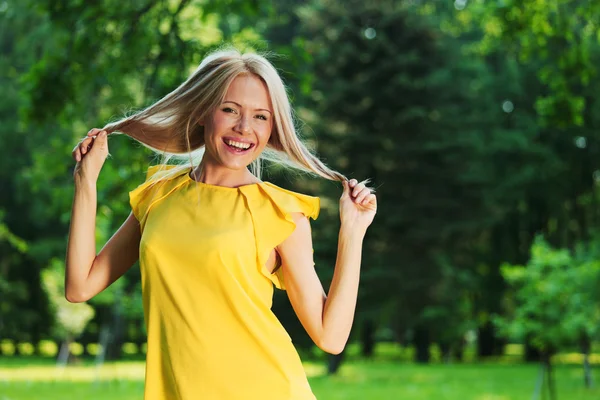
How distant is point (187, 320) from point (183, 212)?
0.93 feet

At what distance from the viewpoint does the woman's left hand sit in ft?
8.58

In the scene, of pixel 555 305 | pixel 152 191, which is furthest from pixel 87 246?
pixel 555 305

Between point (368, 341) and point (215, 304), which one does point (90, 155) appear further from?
point (368, 341)

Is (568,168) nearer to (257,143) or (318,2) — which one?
(318,2)

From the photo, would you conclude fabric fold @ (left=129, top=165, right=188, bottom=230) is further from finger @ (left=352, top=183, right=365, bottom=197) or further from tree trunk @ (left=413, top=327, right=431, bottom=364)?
tree trunk @ (left=413, top=327, right=431, bottom=364)

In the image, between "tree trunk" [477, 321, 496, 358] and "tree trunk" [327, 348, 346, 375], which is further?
"tree trunk" [477, 321, 496, 358]

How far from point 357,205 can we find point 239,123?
1.28ft

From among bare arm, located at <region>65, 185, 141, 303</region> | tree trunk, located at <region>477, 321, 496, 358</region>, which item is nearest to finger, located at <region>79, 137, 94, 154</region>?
bare arm, located at <region>65, 185, 141, 303</region>

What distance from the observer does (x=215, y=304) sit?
240 centimetres

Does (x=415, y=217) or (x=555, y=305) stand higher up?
(x=415, y=217)

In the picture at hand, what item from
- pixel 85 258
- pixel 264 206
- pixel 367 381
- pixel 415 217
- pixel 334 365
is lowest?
pixel 367 381

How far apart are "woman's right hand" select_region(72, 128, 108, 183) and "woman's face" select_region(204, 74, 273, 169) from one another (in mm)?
303

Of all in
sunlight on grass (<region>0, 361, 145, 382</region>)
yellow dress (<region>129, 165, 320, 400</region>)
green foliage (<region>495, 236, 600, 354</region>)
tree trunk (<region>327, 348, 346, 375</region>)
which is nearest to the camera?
yellow dress (<region>129, 165, 320, 400</region>)

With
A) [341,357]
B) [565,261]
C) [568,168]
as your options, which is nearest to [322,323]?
[565,261]
